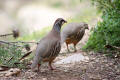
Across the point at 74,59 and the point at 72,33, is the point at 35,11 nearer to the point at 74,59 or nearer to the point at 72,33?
the point at 72,33

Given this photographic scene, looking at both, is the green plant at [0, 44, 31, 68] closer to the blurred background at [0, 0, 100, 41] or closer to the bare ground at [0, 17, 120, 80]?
the bare ground at [0, 17, 120, 80]

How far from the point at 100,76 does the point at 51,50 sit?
0.95 meters

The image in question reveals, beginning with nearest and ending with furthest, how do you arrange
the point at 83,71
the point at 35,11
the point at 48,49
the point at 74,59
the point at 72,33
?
the point at 48,49 < the point at 83,71 < the point at 74,59 < the point at 72,33 < the point at 35,11

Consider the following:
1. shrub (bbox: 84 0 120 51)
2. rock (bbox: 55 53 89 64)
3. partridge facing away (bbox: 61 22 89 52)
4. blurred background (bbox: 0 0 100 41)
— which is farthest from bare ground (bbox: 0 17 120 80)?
blurred background (bbox: 0 0 100 41)

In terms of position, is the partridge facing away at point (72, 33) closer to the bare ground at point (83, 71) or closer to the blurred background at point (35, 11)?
the bare ground at point (83, 71)

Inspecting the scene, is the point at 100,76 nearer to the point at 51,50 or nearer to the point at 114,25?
the point at 51,50

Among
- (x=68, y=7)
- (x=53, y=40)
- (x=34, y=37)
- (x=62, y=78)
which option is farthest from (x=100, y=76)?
(x=68, y=7)

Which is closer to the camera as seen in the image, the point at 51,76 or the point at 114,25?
the point at 51,76

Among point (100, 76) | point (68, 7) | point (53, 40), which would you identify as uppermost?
point (68, 7)

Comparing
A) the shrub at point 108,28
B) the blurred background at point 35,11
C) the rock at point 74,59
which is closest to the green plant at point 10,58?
the rock at point 74,59

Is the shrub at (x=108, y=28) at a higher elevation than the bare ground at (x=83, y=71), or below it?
higher

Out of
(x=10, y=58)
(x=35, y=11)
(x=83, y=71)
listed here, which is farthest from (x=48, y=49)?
(x=35, y=11)

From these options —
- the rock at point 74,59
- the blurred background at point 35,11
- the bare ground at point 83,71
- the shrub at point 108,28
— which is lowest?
the bare ground at point 83,71

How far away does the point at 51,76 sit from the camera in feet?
15.8
